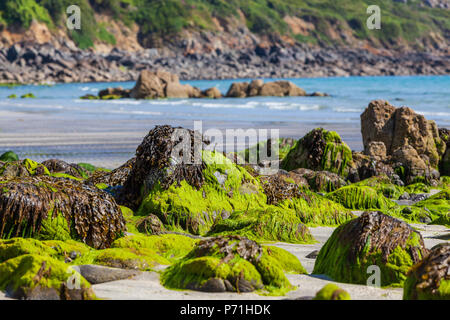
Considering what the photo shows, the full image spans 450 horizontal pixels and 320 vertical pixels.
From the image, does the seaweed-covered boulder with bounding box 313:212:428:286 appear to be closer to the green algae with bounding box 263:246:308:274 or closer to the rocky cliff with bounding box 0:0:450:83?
the green algae with bounding box 263:246:308:274

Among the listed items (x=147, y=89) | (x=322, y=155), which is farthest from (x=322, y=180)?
(x=147, y=89)

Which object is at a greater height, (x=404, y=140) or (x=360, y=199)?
(x=404, y=140)

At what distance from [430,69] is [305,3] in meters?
64.9

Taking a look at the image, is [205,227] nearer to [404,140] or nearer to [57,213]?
[57,213]

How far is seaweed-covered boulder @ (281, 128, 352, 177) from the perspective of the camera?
1055 cm

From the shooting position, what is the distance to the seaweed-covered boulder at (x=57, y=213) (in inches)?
214

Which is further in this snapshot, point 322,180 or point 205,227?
point 322,180

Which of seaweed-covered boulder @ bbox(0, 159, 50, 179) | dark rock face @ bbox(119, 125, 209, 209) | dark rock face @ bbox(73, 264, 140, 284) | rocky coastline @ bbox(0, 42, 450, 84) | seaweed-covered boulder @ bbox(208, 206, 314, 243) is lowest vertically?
seaweed-covered boulder @ bbox(208, 206, 314, 243)

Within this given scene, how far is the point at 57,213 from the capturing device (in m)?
5.55

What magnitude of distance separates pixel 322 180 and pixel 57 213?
505 centimetres

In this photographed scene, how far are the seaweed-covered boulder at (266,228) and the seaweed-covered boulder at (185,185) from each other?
0.33m

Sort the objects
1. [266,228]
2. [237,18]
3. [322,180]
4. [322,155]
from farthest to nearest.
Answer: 1. [237,18]
2. [322,155]
3. [322,180]
4. [266,228]

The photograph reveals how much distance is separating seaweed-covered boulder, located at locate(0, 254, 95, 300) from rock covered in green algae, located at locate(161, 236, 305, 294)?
71cm

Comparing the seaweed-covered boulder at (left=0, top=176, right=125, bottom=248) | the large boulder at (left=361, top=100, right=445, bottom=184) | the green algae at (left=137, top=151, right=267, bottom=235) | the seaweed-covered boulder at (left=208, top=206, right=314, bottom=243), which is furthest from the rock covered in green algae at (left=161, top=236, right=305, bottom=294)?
the large boulder at (left=361, top=100, right=445, bottom=184)
